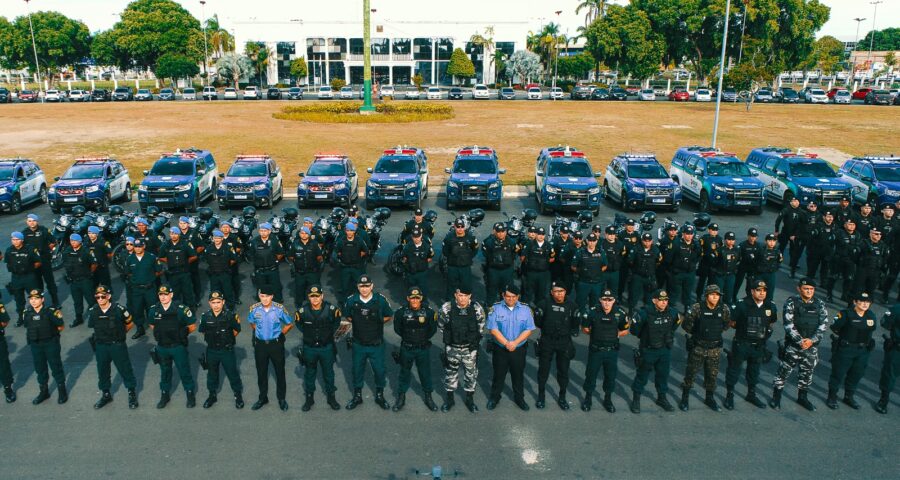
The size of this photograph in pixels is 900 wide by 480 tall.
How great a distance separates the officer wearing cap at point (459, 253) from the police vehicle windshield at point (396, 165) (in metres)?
9.51

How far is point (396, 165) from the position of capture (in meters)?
21.4

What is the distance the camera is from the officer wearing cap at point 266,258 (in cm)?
1145

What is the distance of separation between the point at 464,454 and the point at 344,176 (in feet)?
47.8

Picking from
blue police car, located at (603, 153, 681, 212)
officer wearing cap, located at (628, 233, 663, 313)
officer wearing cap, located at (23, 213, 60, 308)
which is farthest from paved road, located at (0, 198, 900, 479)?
blue police car, located at (603, 153, 681, 212)

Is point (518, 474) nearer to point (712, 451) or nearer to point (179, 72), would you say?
point (712, 451)

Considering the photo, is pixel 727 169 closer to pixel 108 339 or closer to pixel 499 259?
pixel 499 259

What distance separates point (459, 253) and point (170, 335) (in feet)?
16.8

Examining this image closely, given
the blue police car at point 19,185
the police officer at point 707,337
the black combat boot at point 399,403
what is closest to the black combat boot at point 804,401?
the police officer at point 707,337

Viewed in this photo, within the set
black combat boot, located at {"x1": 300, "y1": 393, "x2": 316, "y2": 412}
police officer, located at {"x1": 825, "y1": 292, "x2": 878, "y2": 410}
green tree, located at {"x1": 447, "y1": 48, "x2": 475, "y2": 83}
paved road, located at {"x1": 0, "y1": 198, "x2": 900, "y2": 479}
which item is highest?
green tree, located at {"x1": 447, "y1": 48, "x2": 475, "y2": 83}

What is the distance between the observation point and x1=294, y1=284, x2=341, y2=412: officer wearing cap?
818cm

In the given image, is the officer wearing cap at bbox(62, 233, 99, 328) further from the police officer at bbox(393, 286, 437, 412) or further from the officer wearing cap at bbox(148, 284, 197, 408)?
the police officer at bbox(393, 286, 437, 412)

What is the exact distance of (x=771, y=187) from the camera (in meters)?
21.4

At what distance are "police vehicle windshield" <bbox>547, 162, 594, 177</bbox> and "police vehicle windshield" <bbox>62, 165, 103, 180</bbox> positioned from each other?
14.1 meters

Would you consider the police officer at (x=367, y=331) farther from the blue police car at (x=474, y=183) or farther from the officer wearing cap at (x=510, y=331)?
the blue police car at (x=474, y=183)
